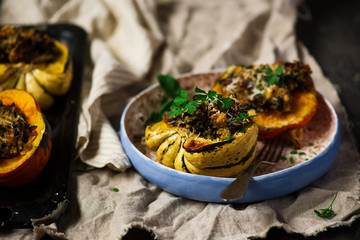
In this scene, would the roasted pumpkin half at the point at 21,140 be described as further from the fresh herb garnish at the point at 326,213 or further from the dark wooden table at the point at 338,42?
the dark wooden table at the point at 338,42

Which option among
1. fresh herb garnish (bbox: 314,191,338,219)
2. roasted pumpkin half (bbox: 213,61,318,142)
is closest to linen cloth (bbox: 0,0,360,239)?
fresh herb garnish (bbox: 314,191,338,219)

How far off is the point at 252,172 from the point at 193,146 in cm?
28

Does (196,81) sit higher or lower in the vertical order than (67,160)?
lower

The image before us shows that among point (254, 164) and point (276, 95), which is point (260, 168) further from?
point (276, 95)

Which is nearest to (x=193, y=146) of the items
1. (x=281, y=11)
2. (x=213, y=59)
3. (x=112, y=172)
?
(x=112, y=172)

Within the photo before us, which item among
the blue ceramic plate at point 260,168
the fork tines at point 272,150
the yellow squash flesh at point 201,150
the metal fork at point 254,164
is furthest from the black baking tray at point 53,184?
the fork tines at point 272,150

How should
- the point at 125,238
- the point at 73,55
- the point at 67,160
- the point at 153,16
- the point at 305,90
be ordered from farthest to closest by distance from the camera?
the point at 153,16, the point at 73,55, the point at 305,90, the point at 67,160, the point at 125,238

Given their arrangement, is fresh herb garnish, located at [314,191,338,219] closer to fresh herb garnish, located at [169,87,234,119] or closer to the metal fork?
the metal fork

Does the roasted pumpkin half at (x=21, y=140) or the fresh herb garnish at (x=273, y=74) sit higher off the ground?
the roasted pumpkin half at (x=21, y=140)

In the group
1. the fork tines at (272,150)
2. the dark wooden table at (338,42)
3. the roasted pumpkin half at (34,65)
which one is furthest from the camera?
the dark wooden table at (338,42)

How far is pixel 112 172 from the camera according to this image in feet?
6.24

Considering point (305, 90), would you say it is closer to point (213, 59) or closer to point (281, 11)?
point (213, 59)

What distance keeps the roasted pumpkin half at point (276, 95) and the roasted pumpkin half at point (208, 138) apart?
236mm

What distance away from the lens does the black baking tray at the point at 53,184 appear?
5.09ft
